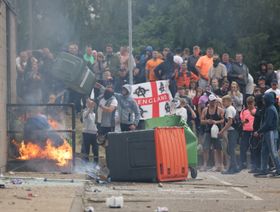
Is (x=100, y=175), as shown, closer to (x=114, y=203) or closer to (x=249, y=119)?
(x=114, y=203)

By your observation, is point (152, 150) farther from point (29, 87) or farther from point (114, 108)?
point (29, 87)

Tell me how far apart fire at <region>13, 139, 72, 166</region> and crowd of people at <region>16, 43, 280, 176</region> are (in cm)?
156

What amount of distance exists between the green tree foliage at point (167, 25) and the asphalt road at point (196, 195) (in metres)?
17.1

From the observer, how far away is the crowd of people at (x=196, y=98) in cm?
2133

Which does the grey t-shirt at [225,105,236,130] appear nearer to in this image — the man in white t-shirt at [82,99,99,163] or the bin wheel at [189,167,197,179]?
the bin wheel at [189,167,197,179]

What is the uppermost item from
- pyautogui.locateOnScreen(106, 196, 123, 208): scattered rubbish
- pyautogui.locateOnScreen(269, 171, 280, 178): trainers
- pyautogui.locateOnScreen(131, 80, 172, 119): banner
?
pyautogui.locateOnScreen(131, 80, 172, 119): banner

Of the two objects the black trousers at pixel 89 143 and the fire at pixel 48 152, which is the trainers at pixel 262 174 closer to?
the black trousers at pixel 89 143

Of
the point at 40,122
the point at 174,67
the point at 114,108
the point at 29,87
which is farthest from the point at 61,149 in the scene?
the point at 174,67

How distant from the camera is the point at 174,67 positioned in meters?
25.3

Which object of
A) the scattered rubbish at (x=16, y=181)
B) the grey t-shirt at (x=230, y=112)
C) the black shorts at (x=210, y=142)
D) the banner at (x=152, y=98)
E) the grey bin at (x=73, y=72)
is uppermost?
the grey bin at (x=73, y=72)

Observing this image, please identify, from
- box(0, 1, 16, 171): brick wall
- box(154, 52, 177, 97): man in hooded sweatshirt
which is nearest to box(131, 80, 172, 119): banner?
box(154, 52, 177, 97): man in hooded sweatshirt

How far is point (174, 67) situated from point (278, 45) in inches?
511

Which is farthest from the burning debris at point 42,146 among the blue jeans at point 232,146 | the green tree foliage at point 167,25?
the green tree foliage at point 167,25

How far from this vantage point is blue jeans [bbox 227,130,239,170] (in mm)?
21422
